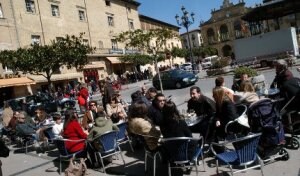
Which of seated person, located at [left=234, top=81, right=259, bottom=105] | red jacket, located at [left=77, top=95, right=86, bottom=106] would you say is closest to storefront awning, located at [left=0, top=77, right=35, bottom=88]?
red jacket, located at [left=77, top=95, right=86, bottom=106]

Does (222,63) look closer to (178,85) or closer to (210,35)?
(178,85)

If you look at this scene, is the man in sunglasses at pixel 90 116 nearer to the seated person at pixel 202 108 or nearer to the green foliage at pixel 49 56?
the seated person at pixel 202 108

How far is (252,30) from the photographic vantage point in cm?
3456

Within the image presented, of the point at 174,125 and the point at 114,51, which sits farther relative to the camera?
the point at 114,51

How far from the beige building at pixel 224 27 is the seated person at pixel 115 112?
7452 centimetres

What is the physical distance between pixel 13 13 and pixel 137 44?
1165 centimetres

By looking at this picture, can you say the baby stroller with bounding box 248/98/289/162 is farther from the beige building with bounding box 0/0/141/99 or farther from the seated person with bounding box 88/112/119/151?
the beige building with bounding box 0/0/141/99

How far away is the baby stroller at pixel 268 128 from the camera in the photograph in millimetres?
5987

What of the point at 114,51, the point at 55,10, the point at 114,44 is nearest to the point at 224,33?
the point at 114,44

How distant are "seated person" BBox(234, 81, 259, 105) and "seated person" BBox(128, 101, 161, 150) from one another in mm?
1853

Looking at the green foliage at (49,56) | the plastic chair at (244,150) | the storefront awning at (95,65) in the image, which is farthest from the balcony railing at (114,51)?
the plastic chair at (244,150)

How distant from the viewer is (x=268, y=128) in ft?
19.7

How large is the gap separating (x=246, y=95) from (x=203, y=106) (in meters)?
0.84

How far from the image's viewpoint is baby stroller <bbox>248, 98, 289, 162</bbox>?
5.99 m
